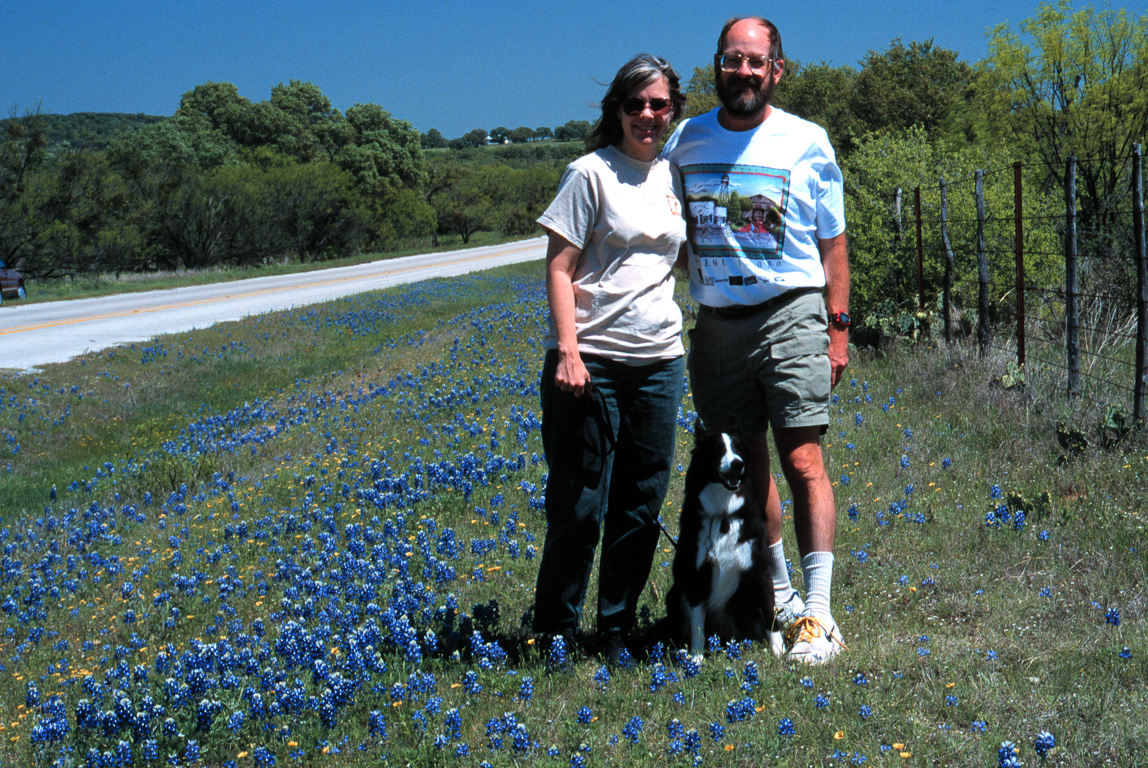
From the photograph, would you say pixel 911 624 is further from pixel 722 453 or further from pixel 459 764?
pixel 459 764

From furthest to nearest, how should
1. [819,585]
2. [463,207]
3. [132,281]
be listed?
[463,207] < [132,281] < [819,585]

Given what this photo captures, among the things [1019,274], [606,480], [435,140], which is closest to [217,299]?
[1019,274]

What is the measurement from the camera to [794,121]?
12.9ft

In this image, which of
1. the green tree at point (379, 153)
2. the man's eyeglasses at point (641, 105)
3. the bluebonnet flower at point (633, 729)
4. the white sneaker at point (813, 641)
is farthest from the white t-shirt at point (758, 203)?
the green tree at point (379, 153)

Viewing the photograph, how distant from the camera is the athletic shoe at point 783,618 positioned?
3.97 meters

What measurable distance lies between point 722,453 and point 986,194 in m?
10.6

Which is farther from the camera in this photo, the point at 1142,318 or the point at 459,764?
the point at 1142,318

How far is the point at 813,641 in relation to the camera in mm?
3834

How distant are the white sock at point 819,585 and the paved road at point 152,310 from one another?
1443cm

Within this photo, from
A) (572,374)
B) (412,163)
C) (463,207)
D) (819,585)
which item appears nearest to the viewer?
(572,374)

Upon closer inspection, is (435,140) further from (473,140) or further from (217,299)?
(217,299)

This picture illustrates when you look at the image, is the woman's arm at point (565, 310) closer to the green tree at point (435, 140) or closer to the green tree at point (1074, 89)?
the green tree at point (1074, 89)

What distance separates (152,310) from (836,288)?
22448 millimetres

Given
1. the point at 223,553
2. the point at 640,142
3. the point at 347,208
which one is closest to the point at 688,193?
the point at 640,142
